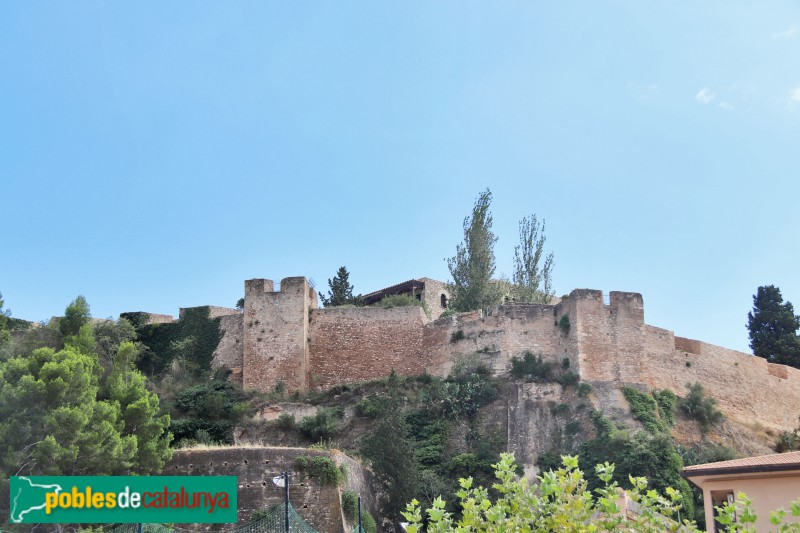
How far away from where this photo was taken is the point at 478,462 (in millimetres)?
30844

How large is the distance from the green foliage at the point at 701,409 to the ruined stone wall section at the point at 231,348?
1611cm

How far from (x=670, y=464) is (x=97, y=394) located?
16.8m

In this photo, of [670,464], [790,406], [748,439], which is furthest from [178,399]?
[790,406]

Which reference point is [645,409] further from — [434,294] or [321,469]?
[434,294]

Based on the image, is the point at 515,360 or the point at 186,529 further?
the point at 515,360

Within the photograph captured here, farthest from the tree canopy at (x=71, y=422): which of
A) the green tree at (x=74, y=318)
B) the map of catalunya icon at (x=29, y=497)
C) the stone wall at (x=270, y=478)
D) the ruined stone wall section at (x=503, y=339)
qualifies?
the ruined stone wall section at (x=503, y=339)

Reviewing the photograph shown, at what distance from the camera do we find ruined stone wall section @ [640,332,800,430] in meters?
34.9

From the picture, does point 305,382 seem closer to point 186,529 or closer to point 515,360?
point 515,360

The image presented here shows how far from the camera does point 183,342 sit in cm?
3838

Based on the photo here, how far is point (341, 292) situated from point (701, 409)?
1662 cm

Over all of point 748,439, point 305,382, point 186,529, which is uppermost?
point 305,382

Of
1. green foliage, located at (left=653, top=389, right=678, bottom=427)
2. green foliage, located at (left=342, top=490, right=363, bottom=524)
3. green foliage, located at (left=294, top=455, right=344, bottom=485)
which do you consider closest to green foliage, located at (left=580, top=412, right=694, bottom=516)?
green foliage, located at (left=653, top=389, right=678, bottom=427)

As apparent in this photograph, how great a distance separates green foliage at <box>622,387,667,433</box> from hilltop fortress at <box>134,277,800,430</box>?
0.55m

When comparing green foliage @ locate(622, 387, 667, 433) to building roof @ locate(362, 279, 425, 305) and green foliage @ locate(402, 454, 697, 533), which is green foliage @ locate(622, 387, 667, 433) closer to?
building roof @ locate(362, 279, 425, 305)
